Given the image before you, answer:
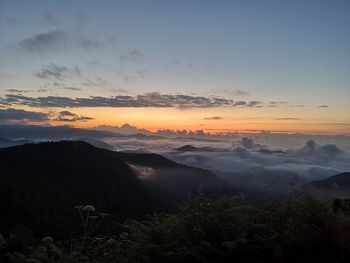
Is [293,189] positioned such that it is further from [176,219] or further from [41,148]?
[41,148]

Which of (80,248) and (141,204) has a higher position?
(80,248)

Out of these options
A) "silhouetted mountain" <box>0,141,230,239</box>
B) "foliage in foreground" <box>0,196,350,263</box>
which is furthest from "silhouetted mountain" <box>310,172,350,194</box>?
"silhouetted mountain" <box>0,141,230,239</box>

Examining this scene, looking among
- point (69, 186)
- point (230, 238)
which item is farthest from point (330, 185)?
point (69, 186)

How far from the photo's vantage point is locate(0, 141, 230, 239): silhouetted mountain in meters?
78.9

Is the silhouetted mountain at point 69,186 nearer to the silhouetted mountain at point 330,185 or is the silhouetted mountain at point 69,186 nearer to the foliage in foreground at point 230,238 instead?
the silhouetted mountain at point 330,185

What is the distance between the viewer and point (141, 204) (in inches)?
5374

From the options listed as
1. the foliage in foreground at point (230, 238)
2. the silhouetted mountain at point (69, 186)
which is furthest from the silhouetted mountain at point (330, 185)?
the silhouetted mountain at point (69, 186)

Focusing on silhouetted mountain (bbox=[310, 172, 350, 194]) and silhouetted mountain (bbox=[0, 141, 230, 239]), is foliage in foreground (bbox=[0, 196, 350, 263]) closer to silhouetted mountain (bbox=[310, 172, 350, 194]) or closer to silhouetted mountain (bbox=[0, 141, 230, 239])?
silhouetted mountain (bbox=[310, 172, 350, 194])

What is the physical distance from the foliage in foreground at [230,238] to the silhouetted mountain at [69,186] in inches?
2420

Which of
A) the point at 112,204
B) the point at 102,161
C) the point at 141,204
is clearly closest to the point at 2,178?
the point at 112,204

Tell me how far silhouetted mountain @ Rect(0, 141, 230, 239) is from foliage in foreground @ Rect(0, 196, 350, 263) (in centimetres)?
6147

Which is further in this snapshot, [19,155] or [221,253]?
[19,155]

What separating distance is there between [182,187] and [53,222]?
109 meters

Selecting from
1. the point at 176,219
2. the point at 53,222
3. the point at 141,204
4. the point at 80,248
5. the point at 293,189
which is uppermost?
the point at 293,189
